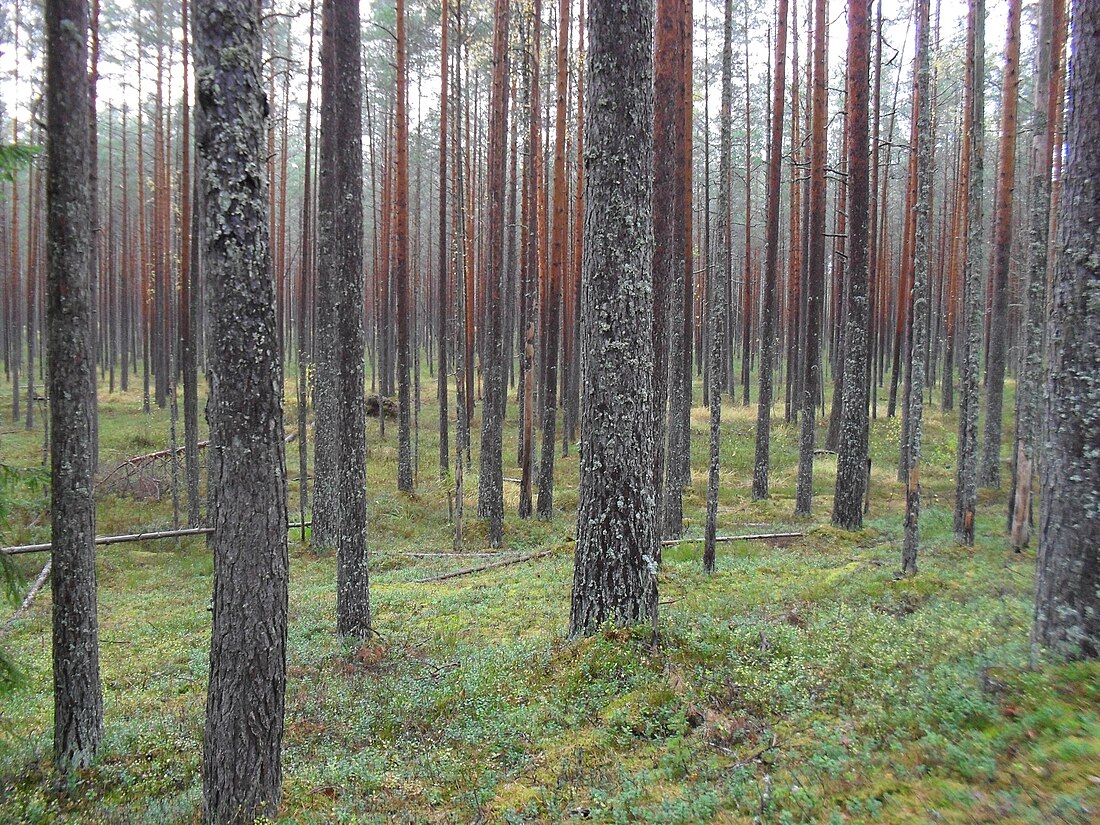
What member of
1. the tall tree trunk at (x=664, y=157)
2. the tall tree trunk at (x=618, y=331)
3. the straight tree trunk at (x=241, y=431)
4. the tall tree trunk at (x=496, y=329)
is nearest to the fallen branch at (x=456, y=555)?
the tall tree trunk at (x=496, y=329)

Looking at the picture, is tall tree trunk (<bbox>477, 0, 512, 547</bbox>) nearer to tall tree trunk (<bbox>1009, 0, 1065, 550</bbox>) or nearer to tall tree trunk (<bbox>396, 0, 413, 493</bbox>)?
tall tree trunk (<bbox>396, 0, 413, 493</bbox>)

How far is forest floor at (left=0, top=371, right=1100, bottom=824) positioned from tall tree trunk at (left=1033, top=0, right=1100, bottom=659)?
15.6 inches

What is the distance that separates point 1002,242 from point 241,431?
17.1m

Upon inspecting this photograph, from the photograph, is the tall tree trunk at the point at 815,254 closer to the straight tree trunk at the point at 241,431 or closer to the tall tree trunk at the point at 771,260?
the tall tree trunk at the point at 771,260

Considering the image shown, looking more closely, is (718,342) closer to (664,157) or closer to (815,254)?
(664,157)

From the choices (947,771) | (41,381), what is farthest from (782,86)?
(41,381)

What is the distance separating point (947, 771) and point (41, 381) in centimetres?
4578

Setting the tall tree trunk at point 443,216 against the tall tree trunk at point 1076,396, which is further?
the tall tree trunk at point 443,216

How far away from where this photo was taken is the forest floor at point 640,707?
359 centimetres

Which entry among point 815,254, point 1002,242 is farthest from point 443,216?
point 1002,242

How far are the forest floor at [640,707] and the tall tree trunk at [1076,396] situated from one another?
397 millimetres

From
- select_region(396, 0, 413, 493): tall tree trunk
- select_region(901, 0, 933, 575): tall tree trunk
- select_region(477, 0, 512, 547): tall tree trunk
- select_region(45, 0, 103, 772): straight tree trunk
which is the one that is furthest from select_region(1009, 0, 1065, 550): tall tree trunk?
select_region(45, 0, 103, 772): straight tree trunk

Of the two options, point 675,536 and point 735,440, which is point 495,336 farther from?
point 735,440

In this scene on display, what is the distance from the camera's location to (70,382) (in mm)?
5164
